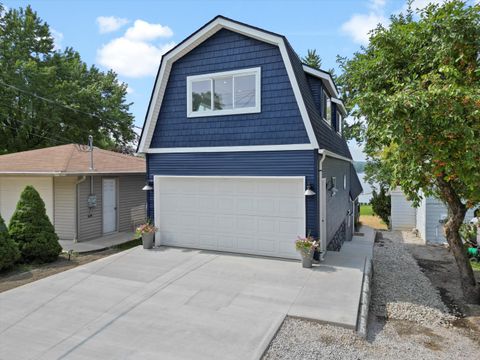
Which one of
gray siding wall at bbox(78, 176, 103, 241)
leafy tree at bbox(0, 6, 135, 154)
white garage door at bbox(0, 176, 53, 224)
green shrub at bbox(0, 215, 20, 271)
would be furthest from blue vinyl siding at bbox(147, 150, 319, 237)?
leafy tree at bbox(0, 6, 135, 154)

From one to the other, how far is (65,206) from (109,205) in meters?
1.80

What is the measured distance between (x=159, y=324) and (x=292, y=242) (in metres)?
4.28

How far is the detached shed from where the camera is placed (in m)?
11.4

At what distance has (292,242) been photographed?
840cm

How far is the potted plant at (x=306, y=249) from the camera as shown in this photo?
7.73 meters

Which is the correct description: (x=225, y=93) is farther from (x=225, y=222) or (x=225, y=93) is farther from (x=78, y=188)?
(x=78, y=188)

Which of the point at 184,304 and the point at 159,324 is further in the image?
the point at 184,304

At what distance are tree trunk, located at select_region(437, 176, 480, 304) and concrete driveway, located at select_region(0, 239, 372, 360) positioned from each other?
2.35 metres

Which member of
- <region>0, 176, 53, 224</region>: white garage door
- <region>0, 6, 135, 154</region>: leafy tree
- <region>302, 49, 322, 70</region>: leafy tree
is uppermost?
<region>302, 49, 322, 70</region>: leafy tree

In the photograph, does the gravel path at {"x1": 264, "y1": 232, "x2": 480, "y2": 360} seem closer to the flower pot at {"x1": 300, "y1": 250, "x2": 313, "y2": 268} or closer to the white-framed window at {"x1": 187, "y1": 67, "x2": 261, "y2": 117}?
the flower pot at {"x1": 300, "y1": 250, "x2": 313, "y2": 268}

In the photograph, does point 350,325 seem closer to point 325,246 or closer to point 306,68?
point 325,246

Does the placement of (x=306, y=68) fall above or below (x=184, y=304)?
above

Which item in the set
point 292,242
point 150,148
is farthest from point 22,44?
point 292,242

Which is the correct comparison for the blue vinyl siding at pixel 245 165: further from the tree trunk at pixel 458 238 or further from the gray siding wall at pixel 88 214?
the gray siding wall at pixel 88 214
